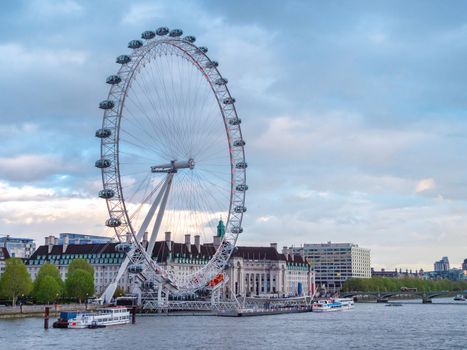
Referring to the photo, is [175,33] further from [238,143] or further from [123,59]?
[238,143]

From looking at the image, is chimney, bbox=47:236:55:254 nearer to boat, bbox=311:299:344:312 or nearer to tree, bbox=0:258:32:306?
tree, bbox=0:258:32:306

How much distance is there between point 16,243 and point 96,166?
349 ft

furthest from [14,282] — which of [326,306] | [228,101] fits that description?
[326,306]

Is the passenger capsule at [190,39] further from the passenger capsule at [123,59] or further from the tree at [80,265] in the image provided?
the tree at [80,265]

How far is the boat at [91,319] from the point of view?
60938 mm

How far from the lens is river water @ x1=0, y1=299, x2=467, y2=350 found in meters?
46.9

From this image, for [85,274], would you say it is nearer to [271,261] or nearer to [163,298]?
[163,298]

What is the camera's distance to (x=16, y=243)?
526 ft

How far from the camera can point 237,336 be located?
5375 cm

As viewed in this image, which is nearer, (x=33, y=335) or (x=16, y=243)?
(x=33, y=335)

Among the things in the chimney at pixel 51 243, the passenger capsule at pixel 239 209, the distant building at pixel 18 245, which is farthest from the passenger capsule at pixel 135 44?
the distant building at pixel 18 245

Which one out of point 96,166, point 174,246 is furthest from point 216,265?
point 174,246

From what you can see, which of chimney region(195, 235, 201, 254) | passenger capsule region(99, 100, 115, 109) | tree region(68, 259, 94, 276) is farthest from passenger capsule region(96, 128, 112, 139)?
chimney region(195, 235, 201, 254)

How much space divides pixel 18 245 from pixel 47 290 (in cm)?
8594
